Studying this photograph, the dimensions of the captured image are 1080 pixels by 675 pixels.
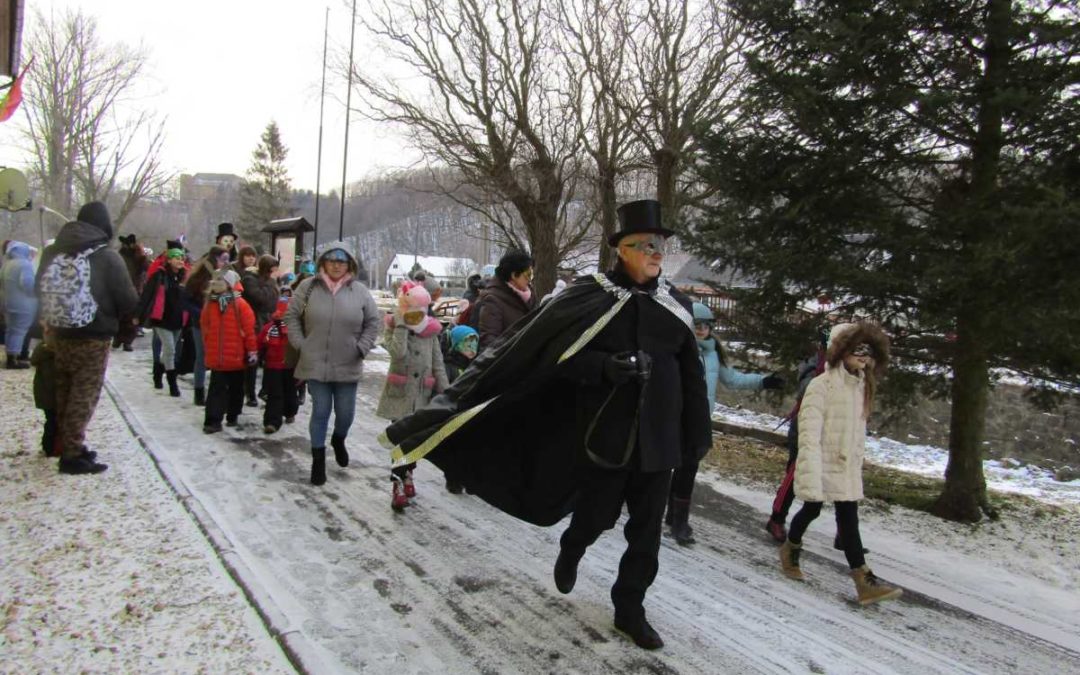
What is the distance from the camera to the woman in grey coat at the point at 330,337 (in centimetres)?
595

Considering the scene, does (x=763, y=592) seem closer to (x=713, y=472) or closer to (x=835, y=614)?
(x=835, y=614)

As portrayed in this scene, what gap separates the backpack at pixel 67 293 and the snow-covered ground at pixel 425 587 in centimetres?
125

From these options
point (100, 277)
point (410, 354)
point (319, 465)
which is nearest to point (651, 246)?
point (410, 354)

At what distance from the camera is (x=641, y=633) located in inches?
141

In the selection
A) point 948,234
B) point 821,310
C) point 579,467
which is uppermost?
point 948,234

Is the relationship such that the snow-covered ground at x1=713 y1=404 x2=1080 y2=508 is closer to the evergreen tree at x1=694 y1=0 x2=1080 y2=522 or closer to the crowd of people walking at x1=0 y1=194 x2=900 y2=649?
the evergreen tree at x1=694 y1=0 x2=1080 y2=522

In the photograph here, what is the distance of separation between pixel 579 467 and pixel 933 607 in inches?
103

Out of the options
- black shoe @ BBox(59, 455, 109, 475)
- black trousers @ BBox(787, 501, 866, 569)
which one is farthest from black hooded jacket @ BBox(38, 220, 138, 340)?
black trousers @ BBox(787, 501, 866, 569)

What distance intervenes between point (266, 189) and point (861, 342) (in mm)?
63562

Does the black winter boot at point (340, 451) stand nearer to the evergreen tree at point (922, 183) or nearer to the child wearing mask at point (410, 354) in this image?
the child wearing mask at point (410, 354)

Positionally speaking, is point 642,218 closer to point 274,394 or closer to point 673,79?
point 274,394

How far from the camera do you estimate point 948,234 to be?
20.6 ft

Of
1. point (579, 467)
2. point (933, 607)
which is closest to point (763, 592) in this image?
point (933, 607)

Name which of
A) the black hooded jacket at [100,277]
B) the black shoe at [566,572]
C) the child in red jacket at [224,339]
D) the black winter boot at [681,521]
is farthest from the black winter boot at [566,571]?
the child in red jacket at [224,339]
